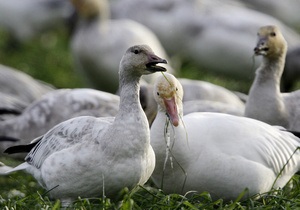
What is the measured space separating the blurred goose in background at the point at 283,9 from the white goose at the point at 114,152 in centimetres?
888

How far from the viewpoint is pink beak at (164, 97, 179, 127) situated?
5.45 metres

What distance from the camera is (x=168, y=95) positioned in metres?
5.56

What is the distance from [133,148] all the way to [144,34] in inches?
190

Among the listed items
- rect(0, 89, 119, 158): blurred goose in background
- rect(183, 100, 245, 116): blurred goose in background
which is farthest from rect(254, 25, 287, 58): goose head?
rect(0, 89, 119, 158): blurred goose in background

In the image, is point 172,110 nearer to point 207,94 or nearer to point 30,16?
point 207,94

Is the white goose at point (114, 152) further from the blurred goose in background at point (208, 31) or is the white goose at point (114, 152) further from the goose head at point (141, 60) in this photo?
the blurred goose in background at point (208, 31)

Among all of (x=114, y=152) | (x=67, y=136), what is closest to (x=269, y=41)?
(x=67, y=136)

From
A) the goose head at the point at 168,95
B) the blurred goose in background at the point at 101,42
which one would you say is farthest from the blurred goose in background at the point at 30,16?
the goose head at the point at 168,95

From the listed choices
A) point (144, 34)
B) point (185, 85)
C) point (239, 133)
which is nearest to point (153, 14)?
point (144, 34)

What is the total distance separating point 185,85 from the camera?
8367 mm

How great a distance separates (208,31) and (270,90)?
4.45 meters

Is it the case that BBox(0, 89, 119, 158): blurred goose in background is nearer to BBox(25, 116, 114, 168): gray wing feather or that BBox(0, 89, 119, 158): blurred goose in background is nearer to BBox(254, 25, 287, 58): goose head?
BBox(254, 25, 287, 58): goose head

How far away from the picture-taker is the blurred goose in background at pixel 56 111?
7309 mm

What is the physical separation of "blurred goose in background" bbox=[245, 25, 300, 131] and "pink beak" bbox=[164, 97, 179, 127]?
1.31m
